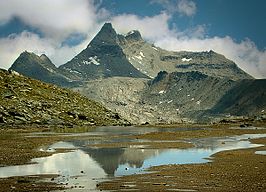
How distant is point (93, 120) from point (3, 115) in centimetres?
5127

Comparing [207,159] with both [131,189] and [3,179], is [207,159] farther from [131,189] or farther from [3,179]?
[3,179]

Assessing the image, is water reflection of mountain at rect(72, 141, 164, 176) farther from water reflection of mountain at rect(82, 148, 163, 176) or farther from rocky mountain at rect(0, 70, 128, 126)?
rocky mountain at rect(0, 70, 128, 126)

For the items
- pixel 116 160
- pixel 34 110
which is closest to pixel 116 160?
pixel 116 160

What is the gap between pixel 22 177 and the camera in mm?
40281

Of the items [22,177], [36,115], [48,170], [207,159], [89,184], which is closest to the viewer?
[89,184]

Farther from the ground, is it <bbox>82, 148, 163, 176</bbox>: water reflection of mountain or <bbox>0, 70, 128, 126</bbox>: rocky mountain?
<bbox>0, 70, 128, 126</bbox>: rocky mountain

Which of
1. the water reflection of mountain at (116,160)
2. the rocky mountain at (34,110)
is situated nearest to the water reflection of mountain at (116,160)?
the water reflection of mountain at (116,160)

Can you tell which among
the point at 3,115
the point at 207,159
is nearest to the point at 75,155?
the point at 207,159

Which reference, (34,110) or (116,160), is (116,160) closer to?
(116,160)

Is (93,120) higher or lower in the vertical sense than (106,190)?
higher

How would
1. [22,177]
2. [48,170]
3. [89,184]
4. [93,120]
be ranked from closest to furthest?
1. [89,184]
2. [22,177]
3. [48,170]
4. [93,120]

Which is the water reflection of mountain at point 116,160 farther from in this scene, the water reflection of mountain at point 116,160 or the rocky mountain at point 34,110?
the rocky mountain at point 34,110

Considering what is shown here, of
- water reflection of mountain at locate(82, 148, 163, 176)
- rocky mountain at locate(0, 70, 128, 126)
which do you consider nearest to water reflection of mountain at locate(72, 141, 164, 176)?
water reflection of mountain at locate(82, 148, 163, 176)

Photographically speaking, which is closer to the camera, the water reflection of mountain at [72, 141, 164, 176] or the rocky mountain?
the water reflection of mountain at [72, 141, 164, 176]
